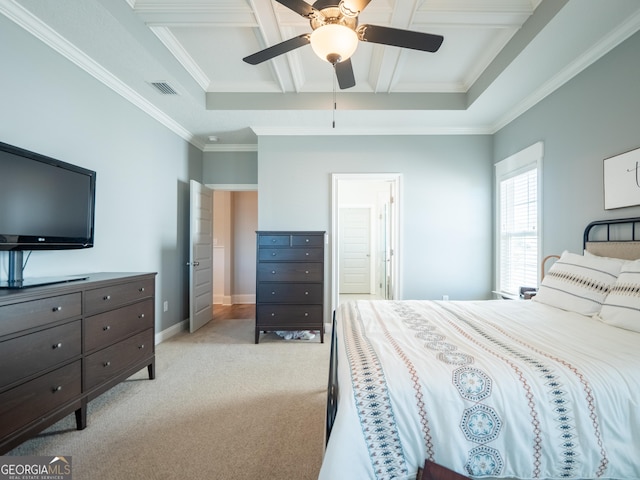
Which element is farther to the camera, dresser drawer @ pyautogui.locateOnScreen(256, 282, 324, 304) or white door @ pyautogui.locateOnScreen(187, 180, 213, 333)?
white door @ pyautogui.locateOnScreen(187, 180, 213, 333)

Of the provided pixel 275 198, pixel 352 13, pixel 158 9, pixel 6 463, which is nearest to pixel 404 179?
pixel 275 198

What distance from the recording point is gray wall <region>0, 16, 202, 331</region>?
189 centimetres

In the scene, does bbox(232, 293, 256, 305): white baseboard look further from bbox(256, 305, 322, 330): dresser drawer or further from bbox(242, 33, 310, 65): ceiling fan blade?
bbox(242, 33, 310, 65): ceiling fan blade

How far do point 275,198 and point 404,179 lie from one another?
68.9 inches

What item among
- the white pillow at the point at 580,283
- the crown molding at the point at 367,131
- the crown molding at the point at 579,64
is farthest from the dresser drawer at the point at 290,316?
the crown molding at the point at 579,64

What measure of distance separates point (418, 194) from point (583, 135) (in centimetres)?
172

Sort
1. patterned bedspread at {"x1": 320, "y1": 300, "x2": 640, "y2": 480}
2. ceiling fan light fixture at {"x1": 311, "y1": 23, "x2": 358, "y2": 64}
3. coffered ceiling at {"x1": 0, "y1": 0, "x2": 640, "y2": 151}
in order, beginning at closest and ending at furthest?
patterned bedspread at {"x1": 320, "y1": 300, "x2": 640, "y2": 480}
ceiling fan light fixture at {"x1": 311, "y1": 23, "x2": 358, "y2": 64}
coffered ceiling at {"x1": 0, "y1": 0, "x2": 640, "y2": 151}

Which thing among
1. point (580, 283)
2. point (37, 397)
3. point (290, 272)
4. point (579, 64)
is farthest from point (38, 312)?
point (579, 64)

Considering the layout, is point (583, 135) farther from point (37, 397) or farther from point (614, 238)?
point (37, 397)

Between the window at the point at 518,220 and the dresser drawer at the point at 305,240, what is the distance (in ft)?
7.37

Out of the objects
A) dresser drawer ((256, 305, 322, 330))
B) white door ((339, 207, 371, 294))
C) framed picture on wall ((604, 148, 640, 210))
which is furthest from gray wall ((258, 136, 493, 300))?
white door ((339, 207, 371, 294))

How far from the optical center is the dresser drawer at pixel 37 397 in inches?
52.9

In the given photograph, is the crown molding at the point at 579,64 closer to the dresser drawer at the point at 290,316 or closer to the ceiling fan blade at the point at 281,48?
the ceiling fan blade at the point at 281,48

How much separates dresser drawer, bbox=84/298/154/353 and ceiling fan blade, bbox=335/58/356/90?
2.31 metres
